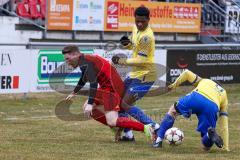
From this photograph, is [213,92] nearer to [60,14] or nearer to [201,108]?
[201,108]

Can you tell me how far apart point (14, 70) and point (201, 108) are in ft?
28.9

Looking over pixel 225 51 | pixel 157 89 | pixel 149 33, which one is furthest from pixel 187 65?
pixel 149 33

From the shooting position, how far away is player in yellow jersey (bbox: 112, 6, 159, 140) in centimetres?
1188

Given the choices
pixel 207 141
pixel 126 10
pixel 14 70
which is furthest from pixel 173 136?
pixel 126 10

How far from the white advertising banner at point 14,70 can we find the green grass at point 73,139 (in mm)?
409

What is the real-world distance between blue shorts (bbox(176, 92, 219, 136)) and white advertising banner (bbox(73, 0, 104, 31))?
15599mm

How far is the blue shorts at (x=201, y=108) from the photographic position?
10609mm

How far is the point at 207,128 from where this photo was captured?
10695 millimetres

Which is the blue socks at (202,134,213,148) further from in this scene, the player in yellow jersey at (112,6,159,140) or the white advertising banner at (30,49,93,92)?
the white advertising banner at (30,49,93,92)

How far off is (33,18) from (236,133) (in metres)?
13.1

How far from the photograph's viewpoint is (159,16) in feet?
95.2

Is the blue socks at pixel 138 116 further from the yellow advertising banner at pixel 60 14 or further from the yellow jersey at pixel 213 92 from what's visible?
the yellow advertising banner at pixel 60 14

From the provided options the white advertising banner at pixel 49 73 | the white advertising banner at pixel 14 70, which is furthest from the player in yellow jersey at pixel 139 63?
the white advertising banner at pixel 49 73

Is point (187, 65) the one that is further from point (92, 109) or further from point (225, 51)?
point (92, 109)
